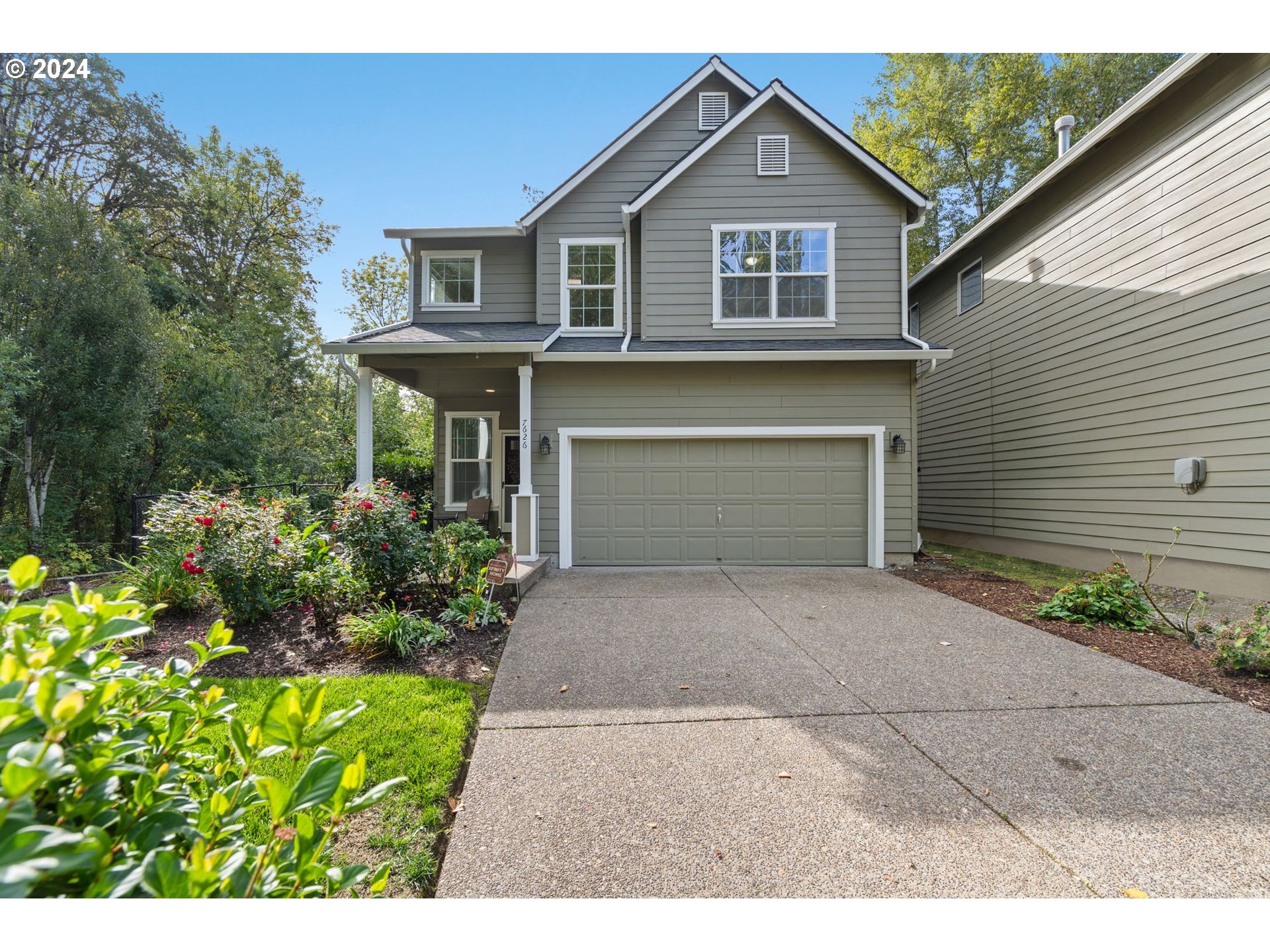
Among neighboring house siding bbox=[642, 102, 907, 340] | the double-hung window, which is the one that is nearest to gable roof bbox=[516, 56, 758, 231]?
neighboring house siding bbox=[642, 102, 907, 340]

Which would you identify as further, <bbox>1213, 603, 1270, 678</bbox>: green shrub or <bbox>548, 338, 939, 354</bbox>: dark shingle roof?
<bbox>548, 338, 939, 354</bbox>: dark shingle roof

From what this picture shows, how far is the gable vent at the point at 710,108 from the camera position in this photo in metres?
9.87

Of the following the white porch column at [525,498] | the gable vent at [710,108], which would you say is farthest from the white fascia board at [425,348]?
the gable vent at [710,108]

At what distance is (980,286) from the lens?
11.1m

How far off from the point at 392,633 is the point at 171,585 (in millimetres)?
2498

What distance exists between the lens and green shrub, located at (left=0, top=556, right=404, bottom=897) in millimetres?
772

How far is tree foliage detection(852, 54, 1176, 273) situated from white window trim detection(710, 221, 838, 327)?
10340mm

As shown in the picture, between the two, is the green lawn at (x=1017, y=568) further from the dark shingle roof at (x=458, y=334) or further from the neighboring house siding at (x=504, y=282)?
the neighboring house siding at (x=504, y=282)

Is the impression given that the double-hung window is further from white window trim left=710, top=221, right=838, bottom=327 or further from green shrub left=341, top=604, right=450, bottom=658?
green shrub left=341, top=604, right=450, bottom=658

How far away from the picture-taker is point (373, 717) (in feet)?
10.7

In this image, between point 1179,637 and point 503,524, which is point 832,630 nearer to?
point 1179,637

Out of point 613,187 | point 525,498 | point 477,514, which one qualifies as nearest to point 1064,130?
point 613,187

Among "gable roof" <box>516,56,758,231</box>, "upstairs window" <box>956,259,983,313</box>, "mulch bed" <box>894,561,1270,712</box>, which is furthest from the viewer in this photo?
"upstairs window" <box>956,259,983,313</box>

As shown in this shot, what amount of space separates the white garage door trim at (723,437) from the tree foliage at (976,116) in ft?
38.3
